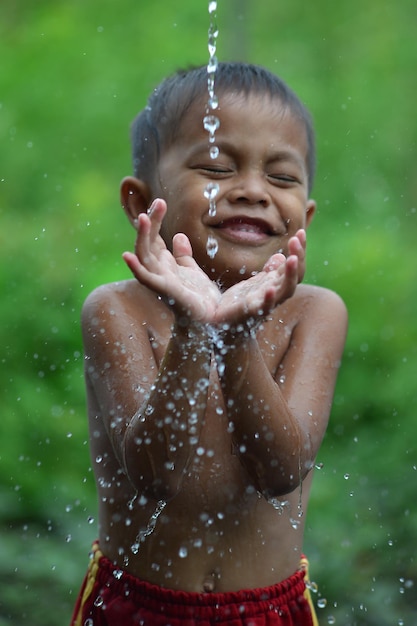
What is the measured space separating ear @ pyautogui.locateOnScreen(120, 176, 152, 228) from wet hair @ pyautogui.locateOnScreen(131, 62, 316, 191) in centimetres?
2

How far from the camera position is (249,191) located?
2277mm

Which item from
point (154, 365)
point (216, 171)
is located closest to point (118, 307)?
point (154, 365)

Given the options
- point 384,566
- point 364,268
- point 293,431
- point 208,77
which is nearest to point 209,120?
point 208,77

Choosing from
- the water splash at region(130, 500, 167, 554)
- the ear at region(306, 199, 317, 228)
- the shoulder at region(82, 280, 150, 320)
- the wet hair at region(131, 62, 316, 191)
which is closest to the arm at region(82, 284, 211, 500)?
the shoulder at region(82, 280, 150, 320)

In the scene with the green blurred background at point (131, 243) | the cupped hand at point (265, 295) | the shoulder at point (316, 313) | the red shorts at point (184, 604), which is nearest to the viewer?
the cupped hand at point (265, 295)

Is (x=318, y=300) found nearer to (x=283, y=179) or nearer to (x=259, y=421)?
(x=283, y=179)

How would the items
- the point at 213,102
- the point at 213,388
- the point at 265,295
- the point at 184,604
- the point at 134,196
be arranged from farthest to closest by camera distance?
the point at 134,196, the point at 213,102, the point at 213,388, the point at 184,604, the point at 265,295

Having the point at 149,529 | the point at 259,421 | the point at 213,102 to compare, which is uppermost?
the point at 213,102

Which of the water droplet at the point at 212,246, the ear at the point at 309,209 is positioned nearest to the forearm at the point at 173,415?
the water droplet at the point at 212,246

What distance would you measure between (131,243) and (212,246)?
3.65 metres

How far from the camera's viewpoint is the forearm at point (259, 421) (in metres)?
1.89

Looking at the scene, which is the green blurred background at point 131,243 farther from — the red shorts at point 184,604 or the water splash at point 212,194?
the water splash at point 212,194

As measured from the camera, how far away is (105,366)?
2205 millimetres

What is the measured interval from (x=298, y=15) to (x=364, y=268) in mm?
2525
